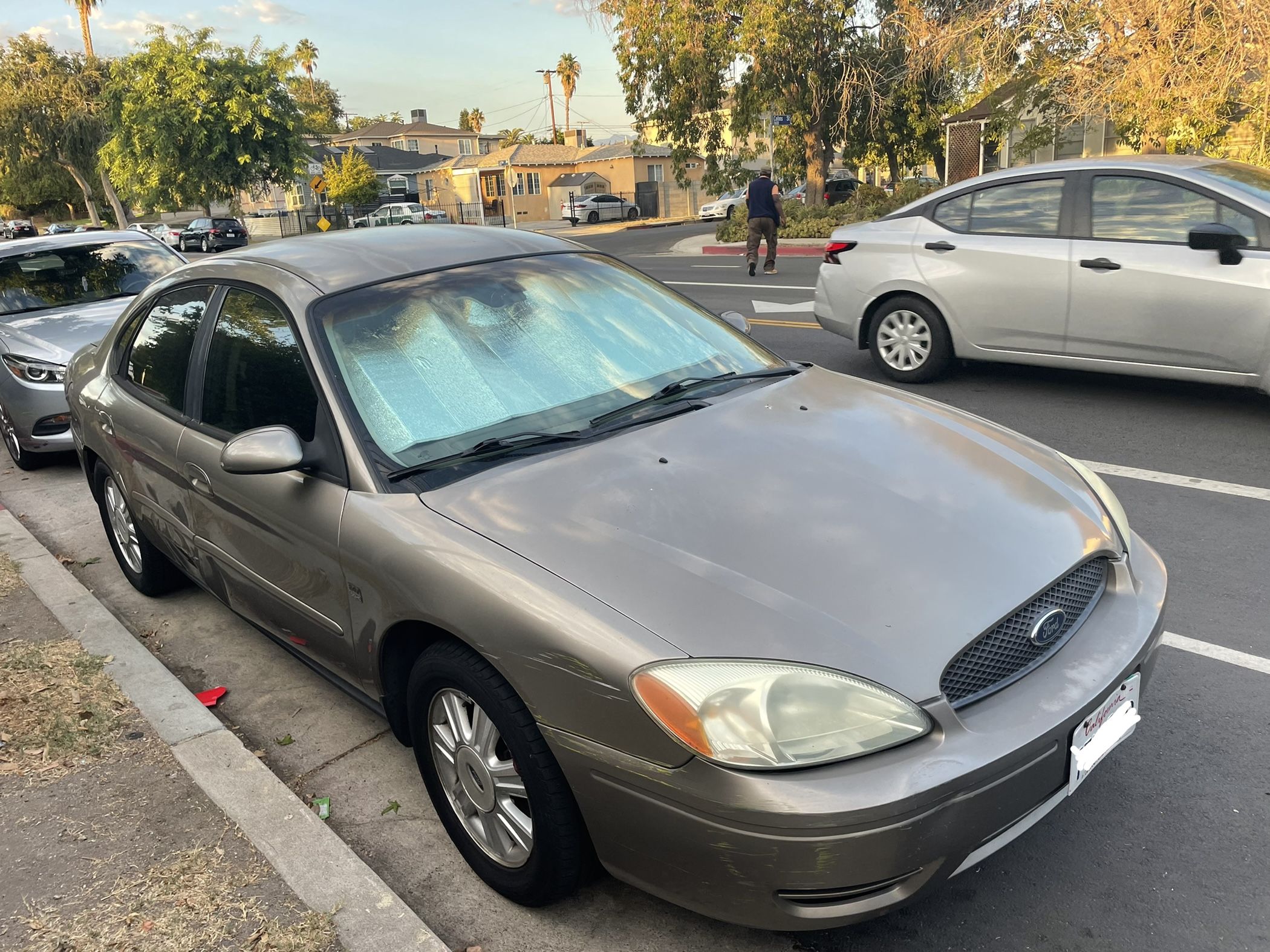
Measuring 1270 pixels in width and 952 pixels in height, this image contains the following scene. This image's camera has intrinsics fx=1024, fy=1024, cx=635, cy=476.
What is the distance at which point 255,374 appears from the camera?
3451 mm

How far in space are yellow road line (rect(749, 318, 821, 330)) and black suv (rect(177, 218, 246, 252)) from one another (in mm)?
36060

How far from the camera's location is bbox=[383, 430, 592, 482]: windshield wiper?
2.85 m

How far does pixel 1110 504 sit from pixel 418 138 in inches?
3712

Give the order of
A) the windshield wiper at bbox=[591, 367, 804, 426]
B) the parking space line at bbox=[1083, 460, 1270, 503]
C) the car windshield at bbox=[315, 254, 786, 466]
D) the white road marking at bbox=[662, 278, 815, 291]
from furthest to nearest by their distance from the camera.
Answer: the white road marking at bbox=[662, 278, 815, 291] → the parking space line at bbox=[1083, 460, 1270, 503] → the windshield wiper at bbox=[591, 367, 804, 426] → the car windshield at bbox=[315, 254, 786, 466]

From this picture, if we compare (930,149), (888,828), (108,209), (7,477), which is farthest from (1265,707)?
(108,209)

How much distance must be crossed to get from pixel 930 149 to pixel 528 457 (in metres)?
35.9

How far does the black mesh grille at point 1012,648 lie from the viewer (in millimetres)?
2213

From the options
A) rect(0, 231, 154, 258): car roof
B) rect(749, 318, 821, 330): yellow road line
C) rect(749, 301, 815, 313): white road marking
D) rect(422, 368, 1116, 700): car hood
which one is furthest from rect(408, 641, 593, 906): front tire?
rect(749, 301, 815, 313): white road marking

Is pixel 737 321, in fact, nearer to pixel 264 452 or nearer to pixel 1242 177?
pixel 264 452

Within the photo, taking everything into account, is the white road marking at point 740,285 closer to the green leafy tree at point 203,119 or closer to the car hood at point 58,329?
the car hood at point 58,329

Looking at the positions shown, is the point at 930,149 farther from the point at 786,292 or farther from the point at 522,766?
the point at 522,766

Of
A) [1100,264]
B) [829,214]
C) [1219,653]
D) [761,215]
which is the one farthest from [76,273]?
[829,214]

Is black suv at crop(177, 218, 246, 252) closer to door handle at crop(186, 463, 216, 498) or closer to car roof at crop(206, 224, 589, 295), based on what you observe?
car roof at crop(206, 224, 589, 295)

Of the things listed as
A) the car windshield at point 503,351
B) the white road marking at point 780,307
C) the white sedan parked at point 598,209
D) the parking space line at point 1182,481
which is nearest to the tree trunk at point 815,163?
the white road marking at point 780,307
